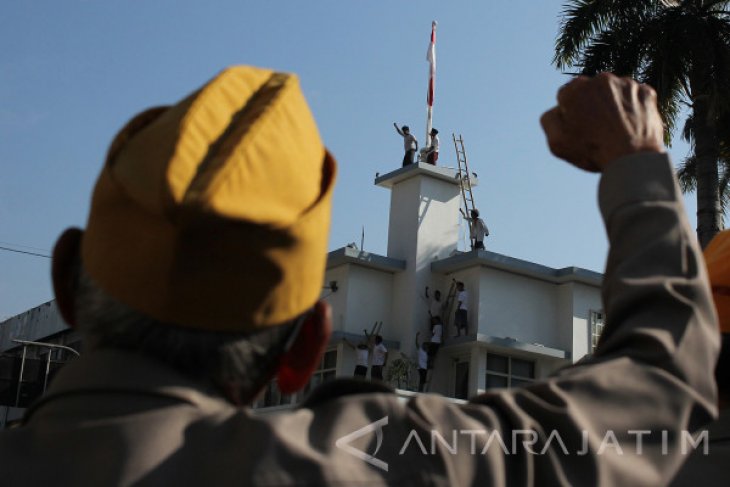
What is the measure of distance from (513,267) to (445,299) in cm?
191

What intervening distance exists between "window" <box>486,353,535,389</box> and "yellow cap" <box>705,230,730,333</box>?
20985mm

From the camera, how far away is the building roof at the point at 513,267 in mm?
23688

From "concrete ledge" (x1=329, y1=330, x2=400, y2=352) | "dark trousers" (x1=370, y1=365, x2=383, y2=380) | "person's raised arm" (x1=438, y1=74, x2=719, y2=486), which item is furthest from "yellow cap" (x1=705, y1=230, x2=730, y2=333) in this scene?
"dark trousers" (x1=370, y1=365, x2=383, y2=380)

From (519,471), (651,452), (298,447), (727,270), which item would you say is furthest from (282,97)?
(727,270)

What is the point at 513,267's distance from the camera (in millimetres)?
24016

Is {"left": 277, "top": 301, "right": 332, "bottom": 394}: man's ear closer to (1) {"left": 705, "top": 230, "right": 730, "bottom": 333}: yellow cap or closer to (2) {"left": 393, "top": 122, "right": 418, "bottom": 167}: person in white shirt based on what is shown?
(1) {"left": 705, "top": 230, "right": 730, "bottom": 333}: yellow cap

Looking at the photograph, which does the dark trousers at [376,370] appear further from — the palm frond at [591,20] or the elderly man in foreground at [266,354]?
the elderly man in foreground at [266,354]

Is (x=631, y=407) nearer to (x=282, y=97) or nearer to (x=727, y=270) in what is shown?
(x=282, y=97)

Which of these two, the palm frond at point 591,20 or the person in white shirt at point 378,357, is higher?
the palm frond at point 591,20

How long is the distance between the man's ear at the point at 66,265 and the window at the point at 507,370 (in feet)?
72.3

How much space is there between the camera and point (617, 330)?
1.37 m

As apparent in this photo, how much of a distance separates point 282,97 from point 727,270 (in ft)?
4.50

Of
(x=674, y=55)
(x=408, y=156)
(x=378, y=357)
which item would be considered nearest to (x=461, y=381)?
(x=378, y=357)

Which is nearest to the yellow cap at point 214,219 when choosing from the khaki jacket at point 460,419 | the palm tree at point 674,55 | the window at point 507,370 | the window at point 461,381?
the khaki jacket at point 460,419
